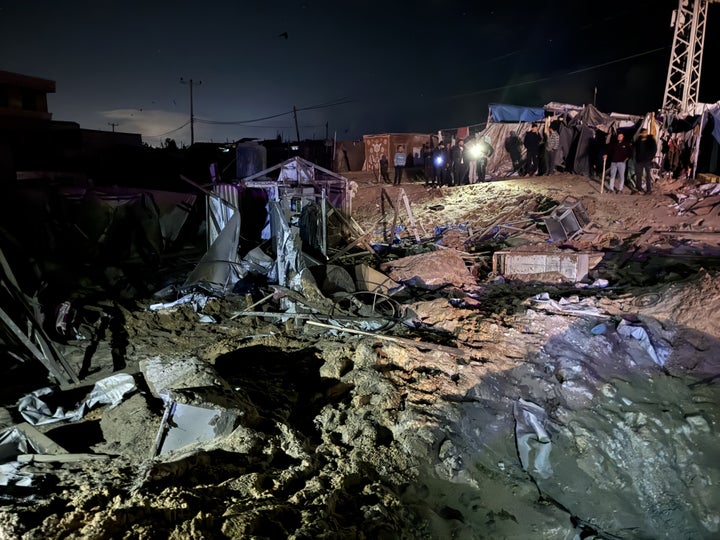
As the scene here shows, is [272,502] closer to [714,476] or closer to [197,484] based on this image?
[197,484]

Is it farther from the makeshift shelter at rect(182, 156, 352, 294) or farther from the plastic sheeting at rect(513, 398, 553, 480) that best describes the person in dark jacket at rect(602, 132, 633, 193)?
the plastic sheeting at rect(513, 398, 553, 480)

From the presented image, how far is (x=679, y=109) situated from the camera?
48.6 feet

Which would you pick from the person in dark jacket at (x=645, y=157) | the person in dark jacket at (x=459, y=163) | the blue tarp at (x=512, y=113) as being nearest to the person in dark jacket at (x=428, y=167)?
the person in dark jacket at (x=459, y=163)

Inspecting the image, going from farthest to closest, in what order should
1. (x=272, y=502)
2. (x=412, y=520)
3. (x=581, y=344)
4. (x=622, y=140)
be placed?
1. (x=622, y=140)
2. (x=581, y=344)
3. (x=412, y=520)
4. (x=272, y=502)

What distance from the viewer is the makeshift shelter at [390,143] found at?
2403 centimetres

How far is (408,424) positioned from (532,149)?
1444cm

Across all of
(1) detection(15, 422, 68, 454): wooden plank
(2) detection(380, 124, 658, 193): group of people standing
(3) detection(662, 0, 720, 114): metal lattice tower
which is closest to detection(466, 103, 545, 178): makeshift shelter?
(2) detection(380, 124, 658, 193): group of people standing

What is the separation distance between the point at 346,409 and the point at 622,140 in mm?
11955

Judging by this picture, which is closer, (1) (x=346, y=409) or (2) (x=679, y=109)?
(1) (x=346, y=409)

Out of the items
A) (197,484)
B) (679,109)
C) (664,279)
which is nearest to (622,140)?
(679,109)

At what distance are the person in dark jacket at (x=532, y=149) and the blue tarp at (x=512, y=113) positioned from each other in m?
2.04

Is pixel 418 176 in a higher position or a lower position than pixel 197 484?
higher

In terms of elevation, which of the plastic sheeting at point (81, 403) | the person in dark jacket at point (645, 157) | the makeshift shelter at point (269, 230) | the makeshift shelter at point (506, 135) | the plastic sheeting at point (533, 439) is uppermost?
the makeshift shelter at point (506, 135)

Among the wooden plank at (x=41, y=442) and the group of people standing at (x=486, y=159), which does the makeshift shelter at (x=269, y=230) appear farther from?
the group of people standing at (x=486, y=159)
